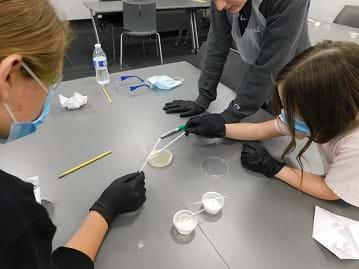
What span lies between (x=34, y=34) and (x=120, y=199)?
1.59 feet

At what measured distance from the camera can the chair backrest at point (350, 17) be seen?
2975mm

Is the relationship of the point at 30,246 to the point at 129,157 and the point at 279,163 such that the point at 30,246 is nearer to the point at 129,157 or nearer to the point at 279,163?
the point at 129,157

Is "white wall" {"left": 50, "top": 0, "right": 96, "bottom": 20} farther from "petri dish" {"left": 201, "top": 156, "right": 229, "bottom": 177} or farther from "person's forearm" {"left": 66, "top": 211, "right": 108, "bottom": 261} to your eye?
"person's forearm" {"left": 66, "top": 211, "right": 108, "bottom": 261}

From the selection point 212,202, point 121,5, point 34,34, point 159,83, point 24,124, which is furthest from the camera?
point 121,5

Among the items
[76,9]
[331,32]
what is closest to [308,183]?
[331,32]

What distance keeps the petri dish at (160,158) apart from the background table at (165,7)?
2705mm

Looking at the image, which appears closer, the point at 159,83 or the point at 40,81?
the point at 40,81

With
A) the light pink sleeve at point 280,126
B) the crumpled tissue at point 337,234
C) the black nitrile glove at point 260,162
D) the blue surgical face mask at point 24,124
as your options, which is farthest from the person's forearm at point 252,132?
the blue surgical face mask at point 24,124

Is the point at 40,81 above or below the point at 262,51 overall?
above

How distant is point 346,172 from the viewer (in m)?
0.81

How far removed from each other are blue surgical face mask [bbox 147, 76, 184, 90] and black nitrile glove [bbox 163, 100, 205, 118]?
0.71ft

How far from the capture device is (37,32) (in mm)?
450

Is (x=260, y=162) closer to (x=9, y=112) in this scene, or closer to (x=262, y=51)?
(x=262, y=51)

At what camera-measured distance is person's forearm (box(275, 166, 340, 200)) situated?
87cm
